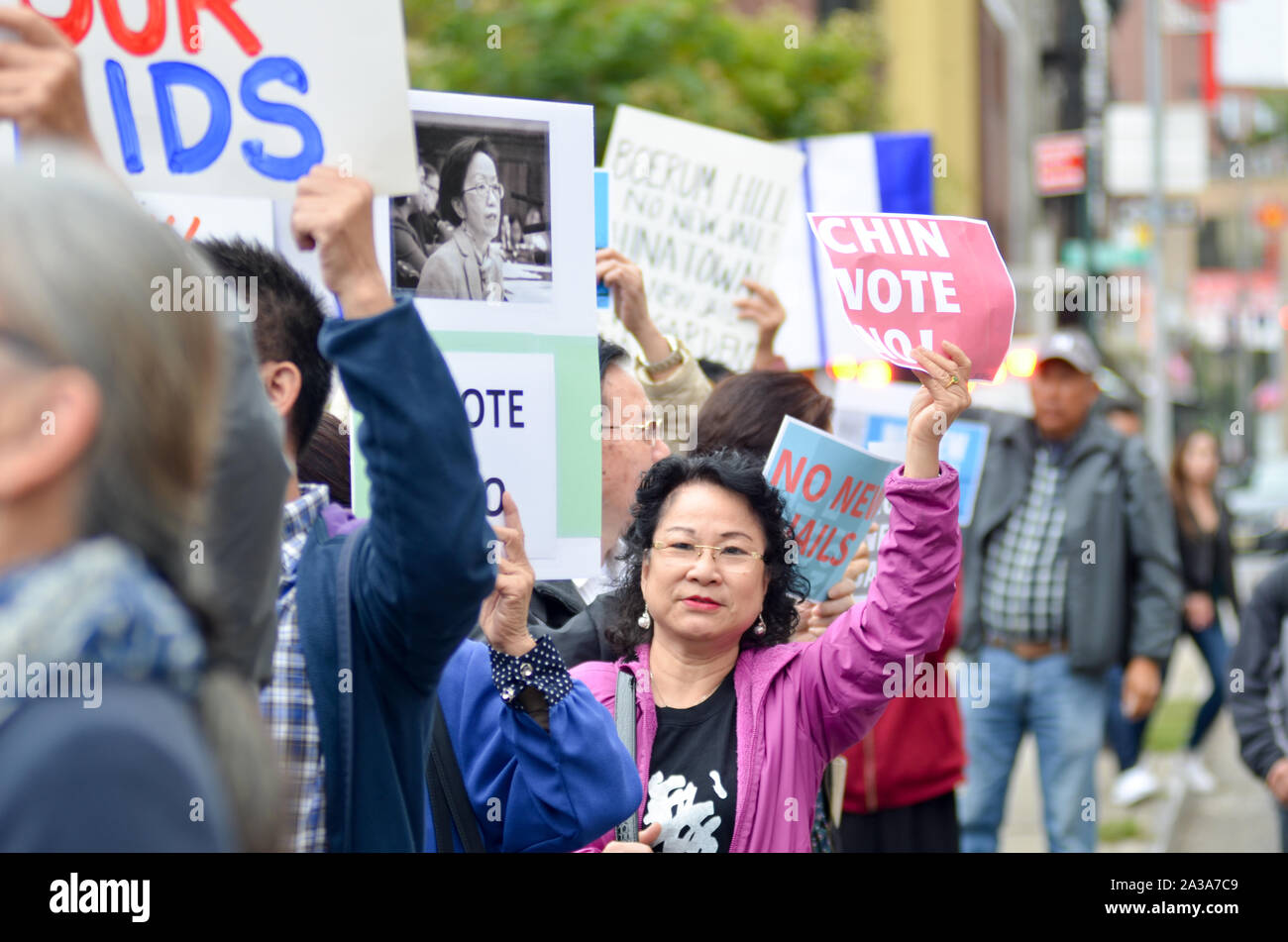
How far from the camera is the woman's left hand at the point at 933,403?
2.56 meters

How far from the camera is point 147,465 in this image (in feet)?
3.58

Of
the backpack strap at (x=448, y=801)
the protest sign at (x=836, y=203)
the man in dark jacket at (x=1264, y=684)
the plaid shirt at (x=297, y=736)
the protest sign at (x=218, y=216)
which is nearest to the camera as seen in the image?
the plaid shirt at (x=297, y=736)

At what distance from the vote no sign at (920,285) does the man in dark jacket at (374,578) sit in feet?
3.53

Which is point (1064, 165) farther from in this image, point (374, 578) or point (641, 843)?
point (374, 578)

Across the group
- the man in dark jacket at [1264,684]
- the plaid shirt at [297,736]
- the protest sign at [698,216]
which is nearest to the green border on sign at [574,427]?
the plaid shirt at [297,736]

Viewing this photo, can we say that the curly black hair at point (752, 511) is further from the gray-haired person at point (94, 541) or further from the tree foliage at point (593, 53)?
the tree foliage at point (593, 53)

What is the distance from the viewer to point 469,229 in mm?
2678

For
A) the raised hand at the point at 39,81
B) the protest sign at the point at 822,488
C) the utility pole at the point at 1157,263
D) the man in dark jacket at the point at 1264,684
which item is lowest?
the man in dark jacket at the point at 1264,684

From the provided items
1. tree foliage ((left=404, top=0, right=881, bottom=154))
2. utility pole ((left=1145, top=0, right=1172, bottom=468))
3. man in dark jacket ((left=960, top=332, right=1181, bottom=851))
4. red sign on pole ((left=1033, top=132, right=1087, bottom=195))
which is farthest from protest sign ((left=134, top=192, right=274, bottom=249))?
red sign on pole ((left=1033, top=132, right=1087, bottom=195))

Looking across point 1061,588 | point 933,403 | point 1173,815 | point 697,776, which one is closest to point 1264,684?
point 1061,588

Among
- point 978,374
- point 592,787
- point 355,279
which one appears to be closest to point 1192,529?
point 978,374

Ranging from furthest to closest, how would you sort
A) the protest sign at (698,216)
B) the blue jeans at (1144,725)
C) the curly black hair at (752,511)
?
the blue jeans at (1144,725) → the protest sign at (698,216) → the curly black hair at (752,511)

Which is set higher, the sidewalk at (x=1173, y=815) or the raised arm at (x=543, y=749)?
the raised arm at (x=543, y=749)
